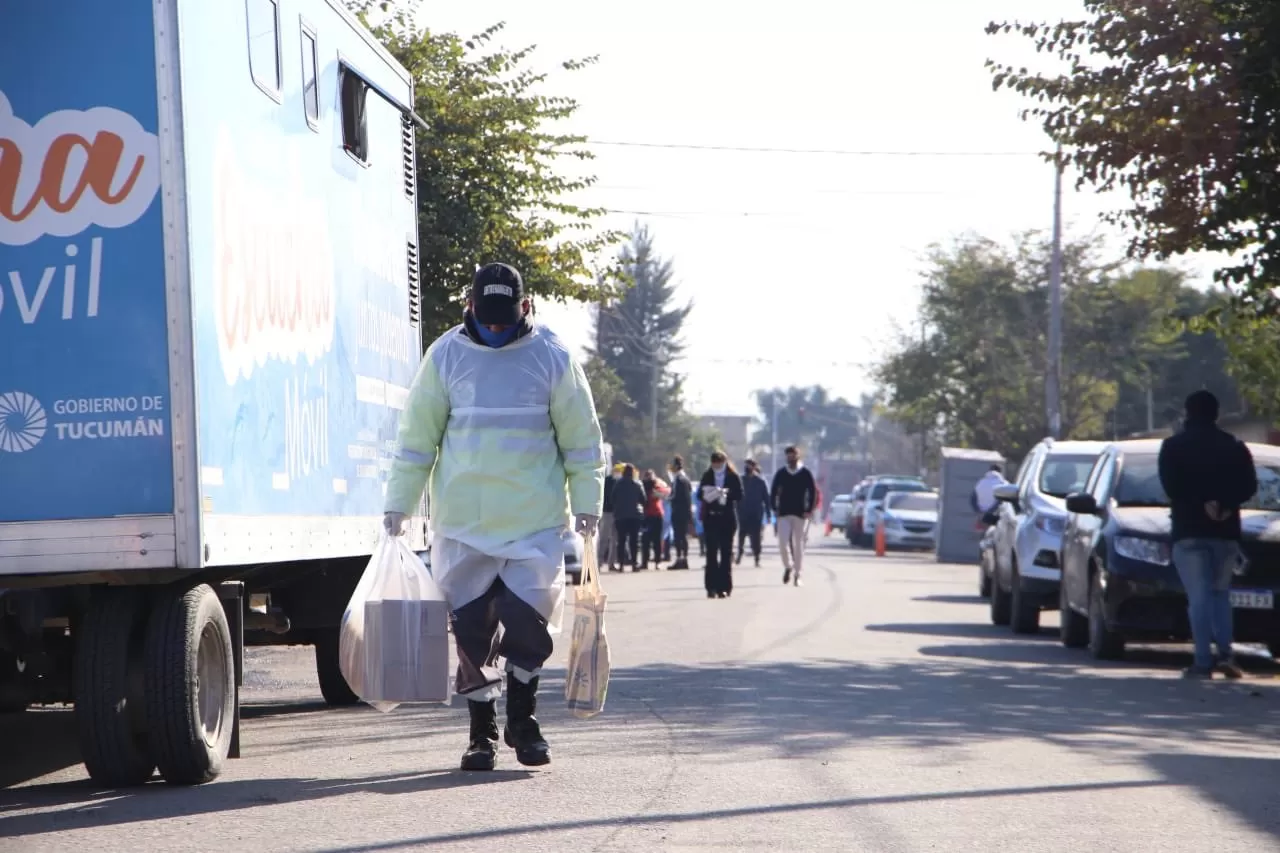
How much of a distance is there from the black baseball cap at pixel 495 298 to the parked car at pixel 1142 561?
7.93 meters

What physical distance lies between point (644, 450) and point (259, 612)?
85501 millimetres

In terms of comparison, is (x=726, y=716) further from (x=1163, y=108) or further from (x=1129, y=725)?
(x=1163, y=108)

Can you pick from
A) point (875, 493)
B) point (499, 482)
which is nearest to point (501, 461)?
point (499, 482)

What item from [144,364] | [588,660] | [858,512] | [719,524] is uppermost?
[144,364]

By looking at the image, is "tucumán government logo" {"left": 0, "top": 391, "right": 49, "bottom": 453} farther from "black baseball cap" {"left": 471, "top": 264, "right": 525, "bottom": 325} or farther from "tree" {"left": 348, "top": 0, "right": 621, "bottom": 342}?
"tree" {"left": 348, "top": 0, "right": 621, "bottom": 342}

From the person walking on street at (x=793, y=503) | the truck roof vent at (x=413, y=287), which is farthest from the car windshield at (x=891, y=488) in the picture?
the truck roof vent at (x=413, y=287)

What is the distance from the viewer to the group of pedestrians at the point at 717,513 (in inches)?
960

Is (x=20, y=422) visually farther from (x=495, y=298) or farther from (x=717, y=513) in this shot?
(x=717, y=513)

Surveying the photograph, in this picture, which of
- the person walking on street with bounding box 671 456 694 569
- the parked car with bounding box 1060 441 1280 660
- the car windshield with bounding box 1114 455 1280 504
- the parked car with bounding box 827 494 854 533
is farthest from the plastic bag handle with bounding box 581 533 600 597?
the parked car with bounding box 827 494 854 533

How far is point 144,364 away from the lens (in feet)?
23.9

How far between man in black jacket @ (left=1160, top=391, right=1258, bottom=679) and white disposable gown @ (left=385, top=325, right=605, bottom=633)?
22.3 ft

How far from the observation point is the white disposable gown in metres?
8.13

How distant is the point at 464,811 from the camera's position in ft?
23.5

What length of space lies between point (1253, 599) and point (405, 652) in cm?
840
